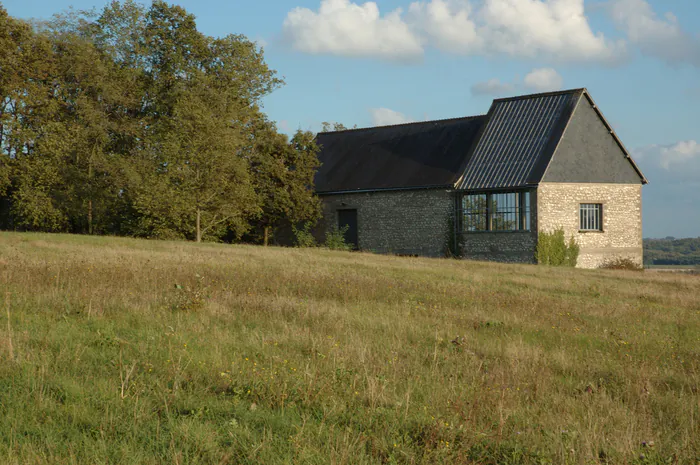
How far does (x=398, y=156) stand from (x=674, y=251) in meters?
51.6

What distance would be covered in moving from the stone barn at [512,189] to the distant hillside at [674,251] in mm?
34619

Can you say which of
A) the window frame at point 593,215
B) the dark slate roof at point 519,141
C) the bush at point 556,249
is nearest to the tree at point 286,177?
the dark slate roof at point 519,141

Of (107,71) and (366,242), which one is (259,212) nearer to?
(366,242)

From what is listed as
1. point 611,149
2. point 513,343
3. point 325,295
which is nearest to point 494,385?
point 513,343

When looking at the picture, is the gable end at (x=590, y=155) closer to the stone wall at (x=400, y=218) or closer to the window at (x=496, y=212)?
the window at (x=496, y=212)

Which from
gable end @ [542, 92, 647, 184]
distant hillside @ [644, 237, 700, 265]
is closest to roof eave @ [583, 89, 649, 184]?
gable end @ [542, 92, 647, 184]

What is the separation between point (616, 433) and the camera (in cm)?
526

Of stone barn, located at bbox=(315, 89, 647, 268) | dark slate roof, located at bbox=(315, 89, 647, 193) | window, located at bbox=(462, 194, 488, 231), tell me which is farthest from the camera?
window, located at bbox=(462, 194, 488, 231)

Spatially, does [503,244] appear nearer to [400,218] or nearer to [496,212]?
[496,212]

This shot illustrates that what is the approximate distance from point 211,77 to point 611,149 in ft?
72.5

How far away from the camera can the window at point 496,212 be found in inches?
1216

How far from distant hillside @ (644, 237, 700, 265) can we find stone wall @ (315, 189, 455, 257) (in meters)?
38.1

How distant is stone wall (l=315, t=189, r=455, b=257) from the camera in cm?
3312

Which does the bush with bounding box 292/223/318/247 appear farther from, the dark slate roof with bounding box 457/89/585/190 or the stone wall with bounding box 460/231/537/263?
the dark slate roof with bounding box 457/89/585/190
